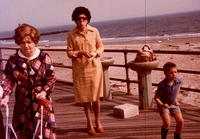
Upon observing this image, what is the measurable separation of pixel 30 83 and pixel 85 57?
1.53 metres

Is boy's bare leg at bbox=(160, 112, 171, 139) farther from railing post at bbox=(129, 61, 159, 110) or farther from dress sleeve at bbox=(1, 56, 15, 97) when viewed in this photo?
dress sleeve at bbox=(1, 56, 15, 97)

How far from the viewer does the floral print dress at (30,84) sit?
112 inches

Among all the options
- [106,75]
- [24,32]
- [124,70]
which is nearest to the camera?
[24,32]

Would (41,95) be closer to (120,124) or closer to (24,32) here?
(24,32)

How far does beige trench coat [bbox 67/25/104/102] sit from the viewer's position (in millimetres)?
4289

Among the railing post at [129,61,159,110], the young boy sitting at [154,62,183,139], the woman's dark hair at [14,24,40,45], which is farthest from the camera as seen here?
the railing post at [129,61,159,110]

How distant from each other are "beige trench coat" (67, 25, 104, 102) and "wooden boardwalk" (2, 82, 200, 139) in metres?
0.55

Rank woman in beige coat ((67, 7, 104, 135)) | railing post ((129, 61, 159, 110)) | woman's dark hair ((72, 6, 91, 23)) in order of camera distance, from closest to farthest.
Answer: woman's dark hair ((72, 6, 91, 23)) → woman in beige coat ((67, 7, 104, 135)) → railing post ((129, 61, 159, 110))

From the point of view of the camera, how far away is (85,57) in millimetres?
4324

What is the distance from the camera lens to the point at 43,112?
2877mm

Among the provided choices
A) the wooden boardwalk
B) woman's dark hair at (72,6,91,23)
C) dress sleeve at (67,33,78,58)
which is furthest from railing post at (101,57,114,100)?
woman's dark hair at (72,6,91,23)

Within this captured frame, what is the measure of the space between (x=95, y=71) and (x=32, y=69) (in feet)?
5.22

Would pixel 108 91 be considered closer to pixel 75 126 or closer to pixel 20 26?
pixel 75 126

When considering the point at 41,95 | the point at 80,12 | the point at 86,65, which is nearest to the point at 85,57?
the point at 86,65
